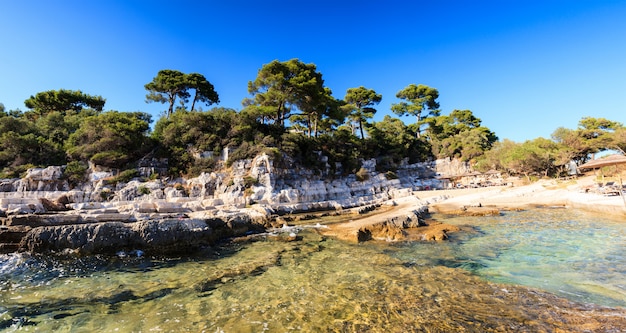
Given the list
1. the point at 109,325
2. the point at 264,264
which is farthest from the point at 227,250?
the point at 109,325

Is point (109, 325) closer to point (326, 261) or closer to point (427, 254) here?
point (326, 261)

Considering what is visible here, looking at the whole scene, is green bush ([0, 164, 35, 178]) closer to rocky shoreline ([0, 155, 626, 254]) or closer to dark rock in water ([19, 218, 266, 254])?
rocky shoreline ([0, 155, 626, 254])

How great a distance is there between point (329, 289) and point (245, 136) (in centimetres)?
2482

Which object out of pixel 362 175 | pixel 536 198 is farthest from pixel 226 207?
pixel 536 198

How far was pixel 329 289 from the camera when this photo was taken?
464 centimetres

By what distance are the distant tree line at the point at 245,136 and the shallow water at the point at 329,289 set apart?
1870 centimetres

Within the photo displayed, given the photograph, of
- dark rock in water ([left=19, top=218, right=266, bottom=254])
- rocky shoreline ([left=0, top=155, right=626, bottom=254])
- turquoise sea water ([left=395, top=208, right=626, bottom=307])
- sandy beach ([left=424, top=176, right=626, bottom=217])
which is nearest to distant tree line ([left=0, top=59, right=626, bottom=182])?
rocky shoreline ([left=0, top=155, right=626, bottom=254])

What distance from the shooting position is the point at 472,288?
4.48 meters

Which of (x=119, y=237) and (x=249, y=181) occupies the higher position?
(x=249, y=181)

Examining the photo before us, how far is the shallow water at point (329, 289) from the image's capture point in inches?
136

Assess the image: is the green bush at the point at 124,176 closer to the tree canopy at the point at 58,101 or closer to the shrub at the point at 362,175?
the tree canopy at the point at 58,101

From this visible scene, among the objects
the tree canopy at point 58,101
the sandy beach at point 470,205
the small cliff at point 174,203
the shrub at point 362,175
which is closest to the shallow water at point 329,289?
the small cliff at point 174,203

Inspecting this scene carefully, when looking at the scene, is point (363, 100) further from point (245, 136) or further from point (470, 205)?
point (470, 205)

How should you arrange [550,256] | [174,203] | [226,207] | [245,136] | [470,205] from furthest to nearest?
1. [245,136]
2. [470,205]
3. [226,207]
4. [174,203]
5. [550,256]
